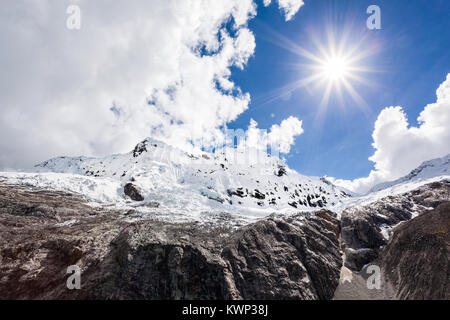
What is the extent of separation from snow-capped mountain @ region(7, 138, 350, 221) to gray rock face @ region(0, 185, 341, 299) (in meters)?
19.1

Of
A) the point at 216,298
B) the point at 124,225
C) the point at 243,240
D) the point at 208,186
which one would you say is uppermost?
the point at 208,186

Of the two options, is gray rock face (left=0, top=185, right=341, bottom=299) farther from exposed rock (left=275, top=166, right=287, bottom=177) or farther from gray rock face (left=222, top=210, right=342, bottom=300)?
exposed rock (left=275, top=166, right=287, bottom=177)

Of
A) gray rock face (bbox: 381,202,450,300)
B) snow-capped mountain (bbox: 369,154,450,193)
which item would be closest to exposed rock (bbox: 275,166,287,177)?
snow-capped mountain (bbox: 369,154,450,193)

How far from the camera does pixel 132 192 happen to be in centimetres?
6731

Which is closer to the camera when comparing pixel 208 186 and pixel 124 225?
pixel 124 225

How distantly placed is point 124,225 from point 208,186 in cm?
5976

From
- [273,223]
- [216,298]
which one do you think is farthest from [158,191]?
[216,298]

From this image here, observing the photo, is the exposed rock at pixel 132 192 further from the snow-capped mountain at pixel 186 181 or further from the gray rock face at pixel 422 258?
the gray rock face at pixel 422 258

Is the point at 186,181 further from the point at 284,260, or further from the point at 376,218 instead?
the point at 376,218

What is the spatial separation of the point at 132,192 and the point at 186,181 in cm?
2994

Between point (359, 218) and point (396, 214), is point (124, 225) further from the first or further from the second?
point (396, 214)

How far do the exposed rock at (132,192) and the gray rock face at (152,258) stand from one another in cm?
2522

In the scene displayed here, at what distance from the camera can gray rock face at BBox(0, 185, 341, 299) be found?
23125 mm
